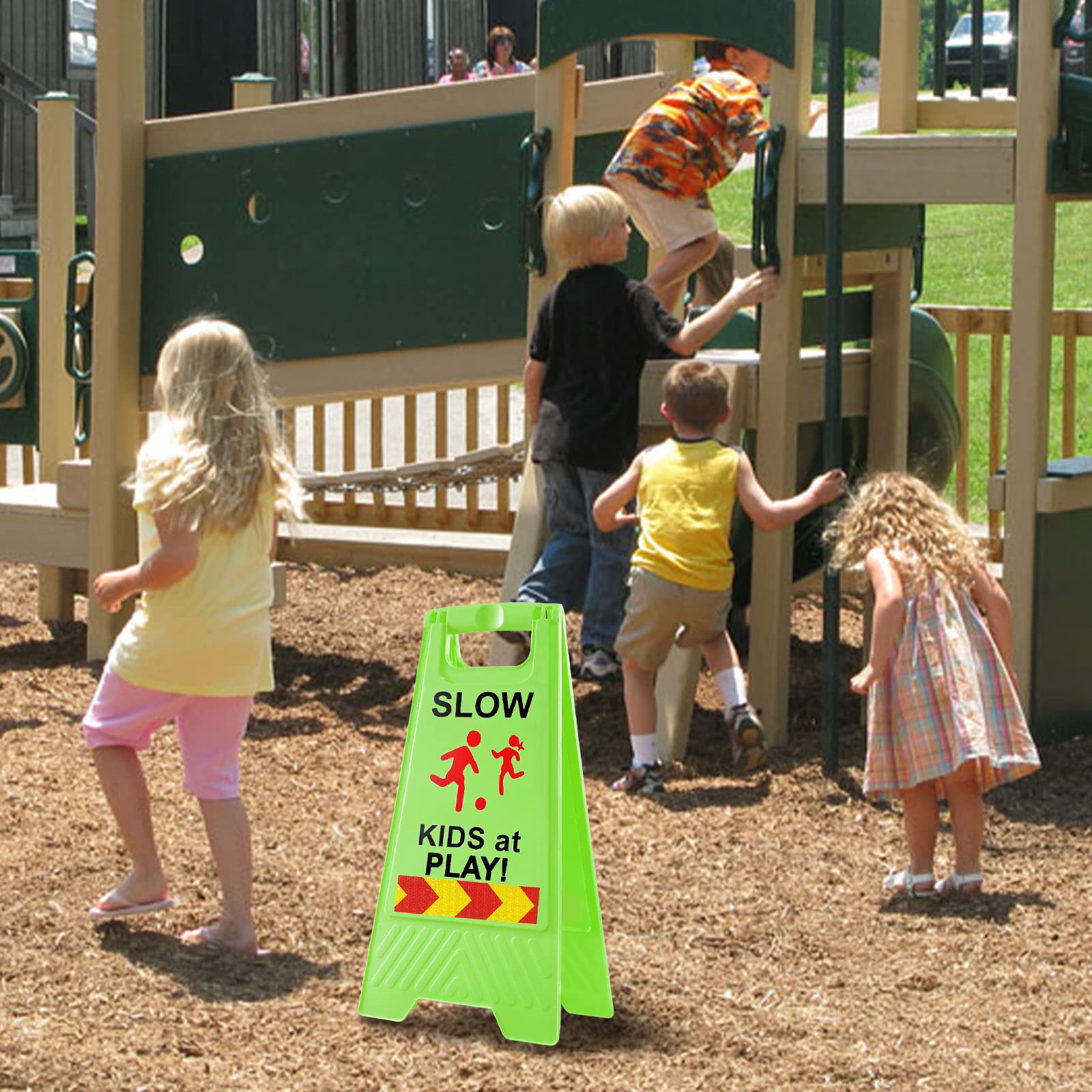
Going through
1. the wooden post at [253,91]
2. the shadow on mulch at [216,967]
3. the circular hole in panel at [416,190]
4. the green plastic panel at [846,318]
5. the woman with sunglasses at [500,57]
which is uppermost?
the woman with sunglasses at [500,57]

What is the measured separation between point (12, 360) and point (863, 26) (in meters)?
3.74

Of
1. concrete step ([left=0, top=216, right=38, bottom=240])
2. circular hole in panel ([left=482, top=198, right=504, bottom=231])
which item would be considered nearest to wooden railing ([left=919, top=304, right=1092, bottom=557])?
circular hole in panel ([left=482, top=198, right=504, bottom=231])

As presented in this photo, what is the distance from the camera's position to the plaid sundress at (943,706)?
499 centimetres

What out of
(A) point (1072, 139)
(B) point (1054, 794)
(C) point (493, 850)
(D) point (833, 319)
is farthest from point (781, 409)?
(C) point (493, 850)

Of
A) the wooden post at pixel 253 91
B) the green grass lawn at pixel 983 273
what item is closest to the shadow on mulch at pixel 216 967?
the wooden post at pixel 253 91

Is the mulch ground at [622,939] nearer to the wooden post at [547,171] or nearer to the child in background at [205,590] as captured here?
the child in background at [205,590]

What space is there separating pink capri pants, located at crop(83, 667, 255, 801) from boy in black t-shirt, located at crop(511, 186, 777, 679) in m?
2.02

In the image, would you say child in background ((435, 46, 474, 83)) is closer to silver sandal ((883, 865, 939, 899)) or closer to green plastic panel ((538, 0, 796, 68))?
green plastic panel ((538, 0, 796, 68))

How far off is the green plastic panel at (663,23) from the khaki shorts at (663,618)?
5.49ft

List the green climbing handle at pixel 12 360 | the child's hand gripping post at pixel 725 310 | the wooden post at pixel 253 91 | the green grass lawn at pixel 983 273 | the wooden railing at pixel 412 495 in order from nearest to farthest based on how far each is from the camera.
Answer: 1. the child's hand gripping post at pixel 725 310
2. the green climbing handle at pixel 12 360
3. the wooden post at pixel 253 91
4. the wooden railing at pixel 412 495
5. the green grass lawn at pixel 983 273

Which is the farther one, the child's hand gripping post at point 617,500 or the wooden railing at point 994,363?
the wooden railing at point 994,363

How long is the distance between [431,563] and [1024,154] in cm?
436

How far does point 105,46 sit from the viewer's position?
7656 millimetres

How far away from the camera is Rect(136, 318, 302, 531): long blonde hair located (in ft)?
14.5
